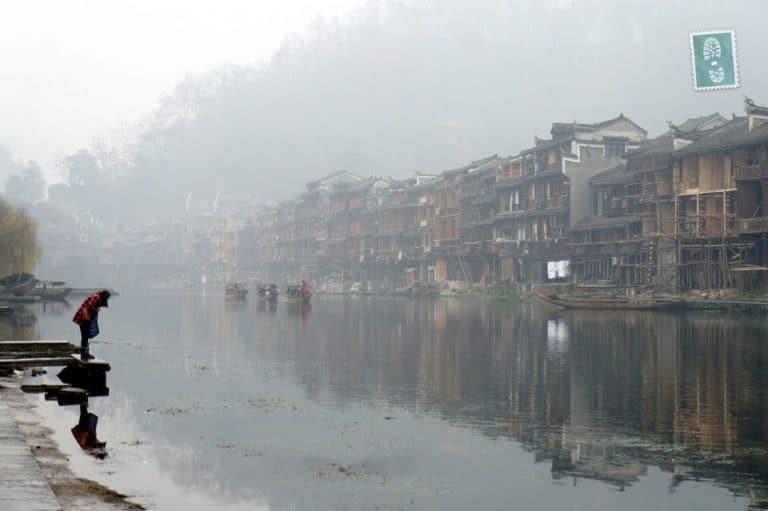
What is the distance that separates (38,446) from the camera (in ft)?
49.2

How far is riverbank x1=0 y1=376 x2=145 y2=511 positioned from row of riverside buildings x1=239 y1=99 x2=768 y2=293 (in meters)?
53.5

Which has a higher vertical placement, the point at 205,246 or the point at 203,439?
the point at 205,246

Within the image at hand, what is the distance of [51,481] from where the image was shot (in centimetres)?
1234

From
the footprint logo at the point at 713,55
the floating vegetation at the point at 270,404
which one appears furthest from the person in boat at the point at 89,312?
the footprint logo at the point at 713,55

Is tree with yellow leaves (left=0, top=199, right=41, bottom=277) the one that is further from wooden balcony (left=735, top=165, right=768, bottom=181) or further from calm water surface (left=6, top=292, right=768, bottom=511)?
wooden balcony (left=735, top=165, right=768, bottom=181)

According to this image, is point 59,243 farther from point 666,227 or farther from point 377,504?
point 377,504

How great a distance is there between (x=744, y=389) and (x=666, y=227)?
50616mm

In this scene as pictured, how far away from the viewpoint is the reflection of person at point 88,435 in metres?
15.5

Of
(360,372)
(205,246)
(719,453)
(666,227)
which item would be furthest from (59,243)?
(719,453)

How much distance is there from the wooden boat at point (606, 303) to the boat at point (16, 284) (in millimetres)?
37678

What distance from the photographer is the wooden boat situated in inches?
2394

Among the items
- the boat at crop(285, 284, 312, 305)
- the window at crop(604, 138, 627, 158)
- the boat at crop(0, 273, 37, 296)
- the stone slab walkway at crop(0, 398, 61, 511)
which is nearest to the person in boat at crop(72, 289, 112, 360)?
the stone slab walkway at crop(0, 398, 61, 511)

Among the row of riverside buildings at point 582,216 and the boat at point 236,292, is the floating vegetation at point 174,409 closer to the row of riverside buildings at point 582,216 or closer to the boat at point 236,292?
the row of riverside buildings at point 582,216

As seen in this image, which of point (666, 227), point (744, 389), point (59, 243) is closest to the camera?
point (744, 389)
